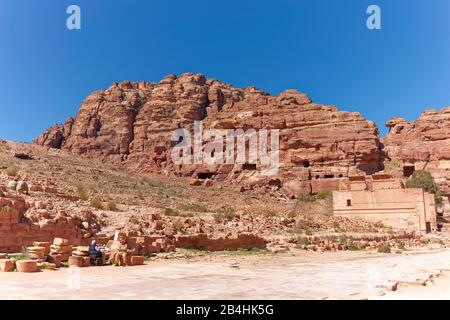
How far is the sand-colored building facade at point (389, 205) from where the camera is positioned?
105 feet

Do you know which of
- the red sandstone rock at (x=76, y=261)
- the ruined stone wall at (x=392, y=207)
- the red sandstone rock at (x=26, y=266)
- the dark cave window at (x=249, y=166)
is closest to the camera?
the red sandstone rock at (x=26, y=266)

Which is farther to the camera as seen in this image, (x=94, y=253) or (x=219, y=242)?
(x=219, y=242)

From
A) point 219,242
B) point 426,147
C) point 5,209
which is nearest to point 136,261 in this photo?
point 5,209

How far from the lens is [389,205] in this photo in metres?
32.7

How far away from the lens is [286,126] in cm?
6312

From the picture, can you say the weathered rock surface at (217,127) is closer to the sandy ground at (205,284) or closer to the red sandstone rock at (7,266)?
the sandy ground at (205,284)

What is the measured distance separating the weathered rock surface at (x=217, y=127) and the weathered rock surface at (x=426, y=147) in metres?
4.50

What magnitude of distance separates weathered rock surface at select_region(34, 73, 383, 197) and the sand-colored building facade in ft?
72.1

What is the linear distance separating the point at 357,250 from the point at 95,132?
65.0 m

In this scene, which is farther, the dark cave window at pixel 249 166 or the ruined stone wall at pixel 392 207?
the dark cave window at pixel 249 166

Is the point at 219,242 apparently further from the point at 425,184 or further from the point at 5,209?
the point at 425,184

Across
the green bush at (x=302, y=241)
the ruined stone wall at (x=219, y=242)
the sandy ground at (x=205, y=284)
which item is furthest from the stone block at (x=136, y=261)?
the green bush at (x=302, y=241)

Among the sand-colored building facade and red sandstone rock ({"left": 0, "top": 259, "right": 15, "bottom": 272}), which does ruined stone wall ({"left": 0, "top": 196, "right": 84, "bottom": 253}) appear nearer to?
red sandstone rock ({"left": 0, "top": 259, "right": 15, "bottom": 272})

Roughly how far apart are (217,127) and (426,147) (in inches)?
1170
